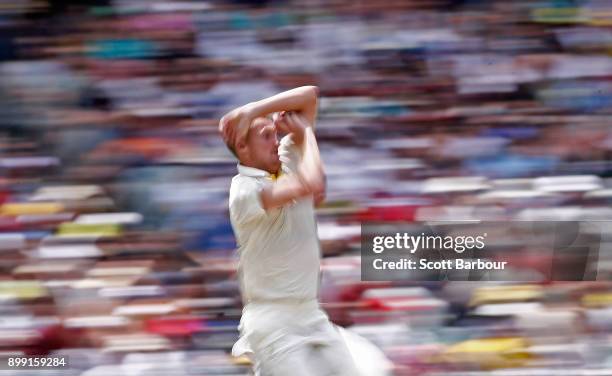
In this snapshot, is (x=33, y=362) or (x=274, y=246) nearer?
(x=274, y=246)

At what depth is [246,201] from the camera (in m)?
3.16

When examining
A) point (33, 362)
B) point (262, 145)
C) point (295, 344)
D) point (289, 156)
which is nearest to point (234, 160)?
point (33, 362)

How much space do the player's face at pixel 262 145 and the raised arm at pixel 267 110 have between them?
0.08 ft

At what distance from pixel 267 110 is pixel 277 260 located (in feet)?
1.32

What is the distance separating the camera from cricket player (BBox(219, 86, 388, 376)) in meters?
3.19

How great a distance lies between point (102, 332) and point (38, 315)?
0.27 metres

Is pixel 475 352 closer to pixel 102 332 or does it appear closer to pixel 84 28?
pixel 102 332

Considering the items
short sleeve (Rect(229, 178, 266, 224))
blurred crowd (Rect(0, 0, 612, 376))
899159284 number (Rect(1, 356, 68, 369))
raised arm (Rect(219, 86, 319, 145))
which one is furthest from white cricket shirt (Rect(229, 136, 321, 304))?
899159284 number (Rect(1, 356, 68, 369))

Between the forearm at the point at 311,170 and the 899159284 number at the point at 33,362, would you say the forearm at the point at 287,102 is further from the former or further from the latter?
the 899159284 number at the point at 33,362

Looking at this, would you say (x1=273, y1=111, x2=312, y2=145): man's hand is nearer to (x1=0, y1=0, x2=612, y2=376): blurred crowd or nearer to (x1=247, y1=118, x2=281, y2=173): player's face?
(x1=247, y1=118, x2=281, y2=173): player's face

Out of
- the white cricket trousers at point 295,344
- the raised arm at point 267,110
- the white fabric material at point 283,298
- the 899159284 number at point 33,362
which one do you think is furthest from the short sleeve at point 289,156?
the 899159284 number at point 33,362

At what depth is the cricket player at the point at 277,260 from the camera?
319cm

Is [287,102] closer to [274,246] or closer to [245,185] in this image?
[245,185]

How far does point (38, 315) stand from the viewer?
479 cm
